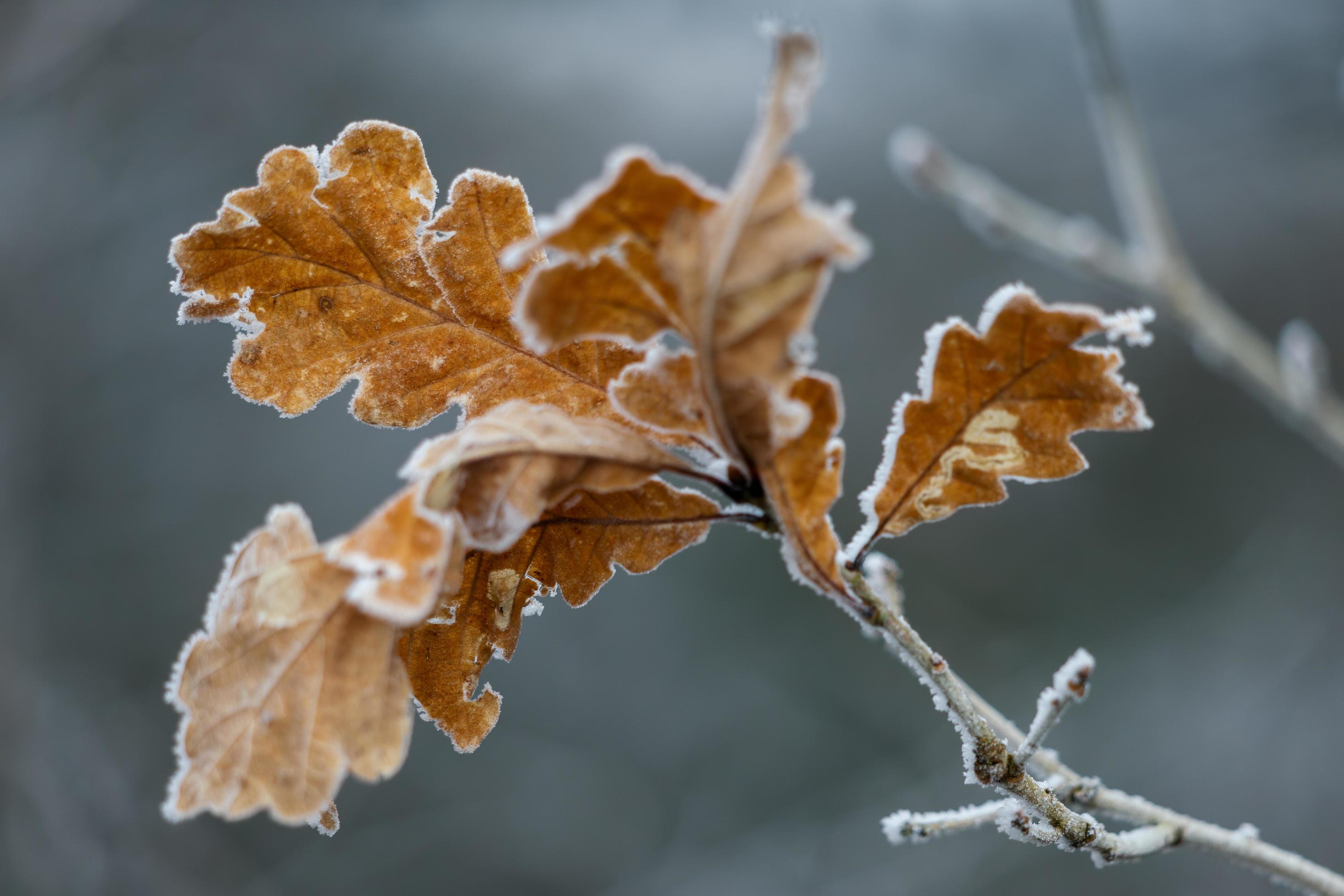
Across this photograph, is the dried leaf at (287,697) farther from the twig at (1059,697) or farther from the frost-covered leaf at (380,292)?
the twig at (1059,697)

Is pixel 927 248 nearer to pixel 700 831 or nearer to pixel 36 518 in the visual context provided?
pixel 700 831

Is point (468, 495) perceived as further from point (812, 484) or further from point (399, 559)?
point (812, 484)

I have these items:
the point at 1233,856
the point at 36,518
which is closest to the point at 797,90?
the point at 1233,856

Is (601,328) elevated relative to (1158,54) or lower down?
lower down

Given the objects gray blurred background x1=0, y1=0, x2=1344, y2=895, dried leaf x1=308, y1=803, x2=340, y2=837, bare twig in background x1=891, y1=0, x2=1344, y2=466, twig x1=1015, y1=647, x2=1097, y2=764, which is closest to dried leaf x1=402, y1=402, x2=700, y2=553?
dried leaf x1=308, y1=803, x2=340, y2=837

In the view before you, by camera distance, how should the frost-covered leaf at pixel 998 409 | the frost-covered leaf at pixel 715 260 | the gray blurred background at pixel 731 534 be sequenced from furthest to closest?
the gray blurred background at pixel 731 534
the frost-covered leaf at pixel 998 409
the frost-covered leaf at pixel 715 260

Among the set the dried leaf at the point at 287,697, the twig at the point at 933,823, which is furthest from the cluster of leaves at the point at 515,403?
the twig at the point at 933,823

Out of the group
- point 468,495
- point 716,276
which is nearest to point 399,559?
point 468,495

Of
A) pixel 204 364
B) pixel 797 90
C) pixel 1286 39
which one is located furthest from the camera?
pixel 204 364
